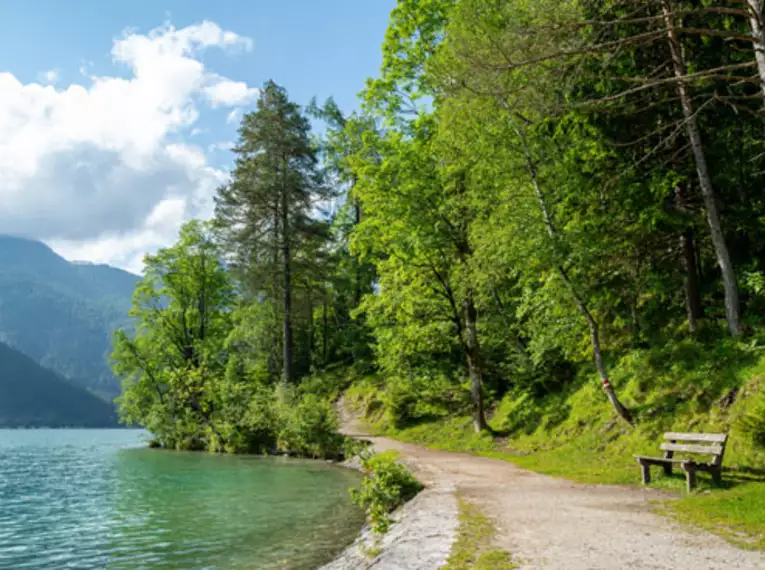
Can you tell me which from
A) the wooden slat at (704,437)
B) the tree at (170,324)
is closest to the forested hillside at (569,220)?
the wooden slat at (704,437)

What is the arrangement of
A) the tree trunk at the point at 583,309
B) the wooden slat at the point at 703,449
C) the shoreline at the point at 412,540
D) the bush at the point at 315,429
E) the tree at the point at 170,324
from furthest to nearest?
the tree at the point at 170,324, the bush at the point at 315,429, the tree trunk at the point at 583,309, the wooden slat at the point at 703,449, the shoreline at the point at 412,540

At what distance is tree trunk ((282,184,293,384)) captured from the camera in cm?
3606

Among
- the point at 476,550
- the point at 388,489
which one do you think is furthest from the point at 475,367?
the point at 476,550

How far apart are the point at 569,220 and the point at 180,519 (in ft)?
46.0

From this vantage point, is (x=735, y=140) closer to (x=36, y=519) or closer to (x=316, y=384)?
(x=36, y=519)

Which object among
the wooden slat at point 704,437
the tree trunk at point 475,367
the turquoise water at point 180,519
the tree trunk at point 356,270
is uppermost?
the tree trunk at point 356,270

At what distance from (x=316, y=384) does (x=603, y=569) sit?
3661 cm

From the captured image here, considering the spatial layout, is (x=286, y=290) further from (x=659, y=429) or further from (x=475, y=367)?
(x=659, y=429)

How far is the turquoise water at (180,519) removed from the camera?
9688 millimetres

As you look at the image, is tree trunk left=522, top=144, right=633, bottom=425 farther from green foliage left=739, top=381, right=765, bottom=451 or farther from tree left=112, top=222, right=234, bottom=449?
tree left=112, top=222, right=234, bottom=449

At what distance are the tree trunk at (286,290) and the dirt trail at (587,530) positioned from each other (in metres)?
23.6

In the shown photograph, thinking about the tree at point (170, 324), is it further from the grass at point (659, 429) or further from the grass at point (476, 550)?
the grass at point (476, 550)

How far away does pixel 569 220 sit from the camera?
18141 millimetres

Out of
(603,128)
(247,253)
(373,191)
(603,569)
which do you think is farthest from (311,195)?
(603,569)
